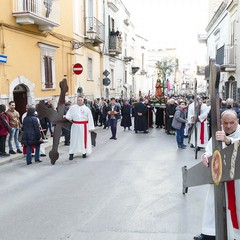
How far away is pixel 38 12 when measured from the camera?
1447 cm

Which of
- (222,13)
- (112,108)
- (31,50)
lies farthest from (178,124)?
(222,13)

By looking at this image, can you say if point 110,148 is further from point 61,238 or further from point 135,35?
point 135,35

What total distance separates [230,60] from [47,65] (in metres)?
11.0

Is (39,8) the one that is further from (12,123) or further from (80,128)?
(80,128)

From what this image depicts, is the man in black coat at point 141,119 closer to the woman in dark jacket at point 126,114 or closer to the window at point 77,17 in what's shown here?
the woman in dark jacket at point 126,114

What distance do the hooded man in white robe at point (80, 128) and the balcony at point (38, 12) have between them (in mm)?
4901

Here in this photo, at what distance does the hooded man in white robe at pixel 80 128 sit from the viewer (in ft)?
34.0

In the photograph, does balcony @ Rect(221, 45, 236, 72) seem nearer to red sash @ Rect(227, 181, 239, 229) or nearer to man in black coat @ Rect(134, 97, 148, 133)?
man in black coat @ Rect(134, 97, 148, 133)

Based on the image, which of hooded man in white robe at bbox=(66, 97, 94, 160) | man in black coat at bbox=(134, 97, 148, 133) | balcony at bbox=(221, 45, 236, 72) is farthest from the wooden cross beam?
balcony at bbox=(221, 45, 236, 72)

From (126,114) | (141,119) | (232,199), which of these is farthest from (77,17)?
(232,199)

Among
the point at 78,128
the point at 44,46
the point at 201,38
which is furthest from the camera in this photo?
the point at 201,38

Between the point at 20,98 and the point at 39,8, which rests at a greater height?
the point at 39,8

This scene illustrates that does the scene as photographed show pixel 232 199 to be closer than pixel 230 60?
Yes

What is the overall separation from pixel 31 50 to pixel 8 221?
35.1ft
